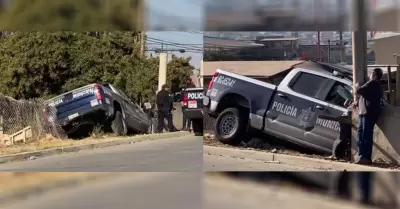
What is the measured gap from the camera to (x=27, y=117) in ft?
14.6

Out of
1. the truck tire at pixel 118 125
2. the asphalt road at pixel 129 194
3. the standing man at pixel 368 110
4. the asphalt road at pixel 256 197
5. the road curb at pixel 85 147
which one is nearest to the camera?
the standing man at pixel 368 110

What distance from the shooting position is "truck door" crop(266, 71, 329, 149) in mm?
3979

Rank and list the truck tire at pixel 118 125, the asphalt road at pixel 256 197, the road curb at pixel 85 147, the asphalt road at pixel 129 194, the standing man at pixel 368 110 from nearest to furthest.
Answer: the standing man at pixel 368 110 < the asphalt road at pixel 256 197 < the asphalt road at pixel 129 194 < the road curb at pixel 85 147 < the truck tire at pixel 118 125

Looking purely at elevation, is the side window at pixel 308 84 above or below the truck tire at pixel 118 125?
above

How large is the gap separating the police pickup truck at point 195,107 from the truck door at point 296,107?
0.48 metres

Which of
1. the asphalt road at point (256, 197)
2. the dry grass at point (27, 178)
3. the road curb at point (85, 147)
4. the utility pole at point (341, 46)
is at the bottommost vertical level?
the asphalt road at point (256, 197)

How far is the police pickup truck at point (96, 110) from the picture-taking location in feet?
14.3

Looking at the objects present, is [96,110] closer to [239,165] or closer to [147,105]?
[147,105]

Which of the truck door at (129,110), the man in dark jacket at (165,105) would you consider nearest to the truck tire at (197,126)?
the man in dark jacket at (165,105)

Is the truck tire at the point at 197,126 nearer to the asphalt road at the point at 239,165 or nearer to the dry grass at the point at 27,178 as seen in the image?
the asphalt road at the point at 239,165

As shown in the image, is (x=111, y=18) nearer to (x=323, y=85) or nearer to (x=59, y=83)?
(x=59, y=83)

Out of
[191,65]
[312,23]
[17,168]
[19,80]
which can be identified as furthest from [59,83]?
[312,23]

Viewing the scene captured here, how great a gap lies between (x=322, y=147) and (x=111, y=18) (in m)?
1.74

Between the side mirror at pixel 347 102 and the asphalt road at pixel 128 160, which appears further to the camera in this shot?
the asphalt road at pixel 128 160
